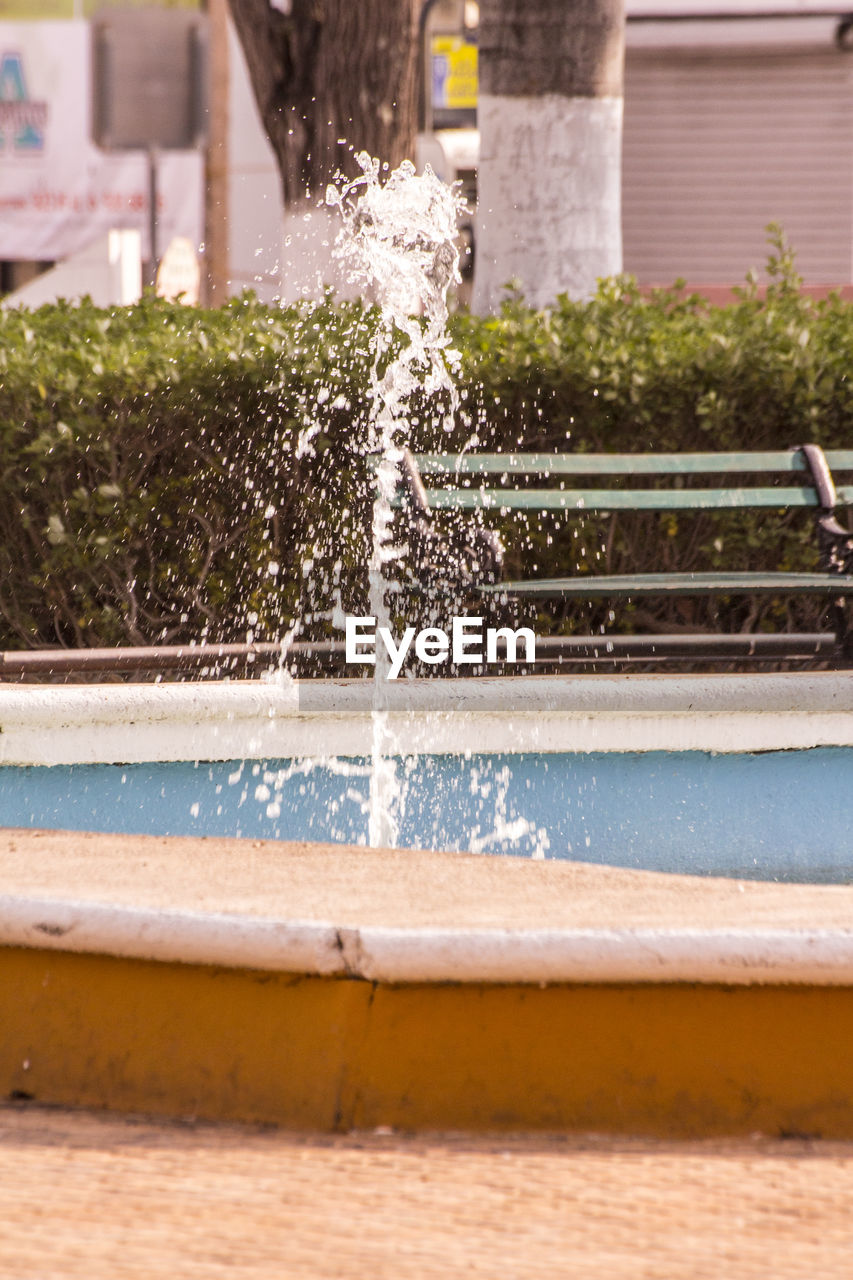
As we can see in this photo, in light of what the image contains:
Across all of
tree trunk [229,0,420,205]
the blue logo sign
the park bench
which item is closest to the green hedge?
the park bench

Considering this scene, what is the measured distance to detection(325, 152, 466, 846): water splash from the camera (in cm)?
459

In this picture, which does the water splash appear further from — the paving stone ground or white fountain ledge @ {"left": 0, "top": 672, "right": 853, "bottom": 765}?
the paving stone ground

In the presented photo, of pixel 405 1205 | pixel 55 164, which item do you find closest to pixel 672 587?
pixel 405 1205

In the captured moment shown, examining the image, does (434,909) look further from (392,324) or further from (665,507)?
(392,324)

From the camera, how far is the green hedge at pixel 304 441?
548 centimetres

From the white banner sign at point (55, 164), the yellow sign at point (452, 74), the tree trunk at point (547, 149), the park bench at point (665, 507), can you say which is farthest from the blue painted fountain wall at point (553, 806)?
the white banner sign at point (55, 164)

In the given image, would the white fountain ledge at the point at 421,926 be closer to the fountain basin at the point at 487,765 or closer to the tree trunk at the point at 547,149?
the fountain basin at the point at 487,765

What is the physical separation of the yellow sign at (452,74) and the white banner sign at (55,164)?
2.85m

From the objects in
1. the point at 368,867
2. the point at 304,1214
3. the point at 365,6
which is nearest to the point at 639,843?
the point at 368,867

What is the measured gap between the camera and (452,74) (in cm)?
1565

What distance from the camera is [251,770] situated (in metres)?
4.32

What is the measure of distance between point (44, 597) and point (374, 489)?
4.23 ft

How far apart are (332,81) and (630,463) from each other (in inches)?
113

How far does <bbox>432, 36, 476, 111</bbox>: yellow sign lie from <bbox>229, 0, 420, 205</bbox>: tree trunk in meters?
8.71
